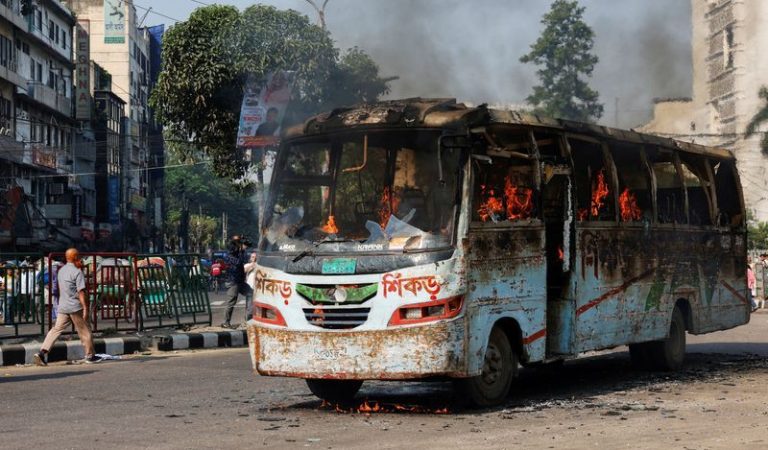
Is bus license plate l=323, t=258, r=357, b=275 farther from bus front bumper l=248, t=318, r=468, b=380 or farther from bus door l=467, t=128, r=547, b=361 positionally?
bus door l=467, t=128, r=547, b=361

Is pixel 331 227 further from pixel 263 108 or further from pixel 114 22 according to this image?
pixel 114 22

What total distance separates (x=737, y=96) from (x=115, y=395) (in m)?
80.1

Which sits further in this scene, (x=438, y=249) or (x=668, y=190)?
(x=668, y=190)

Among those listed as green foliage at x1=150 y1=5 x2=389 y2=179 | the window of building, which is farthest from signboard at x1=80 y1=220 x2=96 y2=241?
the window of building

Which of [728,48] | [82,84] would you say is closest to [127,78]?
[82,84]

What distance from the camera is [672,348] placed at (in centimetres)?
1355

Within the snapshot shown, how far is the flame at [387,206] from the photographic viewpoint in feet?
32.1

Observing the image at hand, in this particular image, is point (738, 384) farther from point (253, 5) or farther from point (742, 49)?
point (742, 49)

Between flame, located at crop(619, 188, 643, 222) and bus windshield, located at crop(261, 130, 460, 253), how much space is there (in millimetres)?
3216

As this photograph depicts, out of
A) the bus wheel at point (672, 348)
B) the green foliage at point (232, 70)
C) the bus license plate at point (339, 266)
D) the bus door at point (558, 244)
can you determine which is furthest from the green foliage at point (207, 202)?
the bus license plate at point (339, 266)

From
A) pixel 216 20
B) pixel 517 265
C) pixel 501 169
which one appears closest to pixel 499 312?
pixel 517 265

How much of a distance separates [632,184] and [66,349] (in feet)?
28.0

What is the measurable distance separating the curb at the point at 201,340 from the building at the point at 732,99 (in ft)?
176

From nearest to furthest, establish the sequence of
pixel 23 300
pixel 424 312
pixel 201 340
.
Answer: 1. pixel 424 312
2. pixel 23 300
3. pixel 201 340
